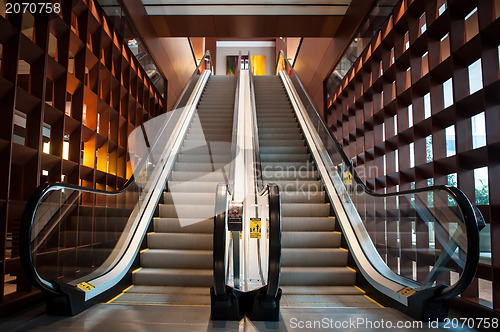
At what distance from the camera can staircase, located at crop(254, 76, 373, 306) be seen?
3850 millimetres

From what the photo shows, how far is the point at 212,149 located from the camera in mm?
6844

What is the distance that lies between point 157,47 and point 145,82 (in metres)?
1.40

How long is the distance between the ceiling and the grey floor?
5.82m

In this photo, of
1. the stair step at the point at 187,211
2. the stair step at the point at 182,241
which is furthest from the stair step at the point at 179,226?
the stair step at the point at 182,241

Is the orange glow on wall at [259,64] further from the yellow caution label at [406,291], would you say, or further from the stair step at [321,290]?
the yellow caution label at [406,291]

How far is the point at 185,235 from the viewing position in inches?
176

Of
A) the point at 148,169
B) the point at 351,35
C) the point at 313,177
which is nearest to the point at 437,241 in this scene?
the point at 313,177

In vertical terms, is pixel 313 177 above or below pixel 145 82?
below

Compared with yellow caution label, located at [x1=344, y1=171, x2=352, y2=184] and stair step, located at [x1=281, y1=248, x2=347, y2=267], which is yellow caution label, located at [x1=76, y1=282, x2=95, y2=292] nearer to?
stair step, located at [x1=281, y1=248, x2=347, y2=267]

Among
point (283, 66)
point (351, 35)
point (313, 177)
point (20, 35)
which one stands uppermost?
point (283, 66)

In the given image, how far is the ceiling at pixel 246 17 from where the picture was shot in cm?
722

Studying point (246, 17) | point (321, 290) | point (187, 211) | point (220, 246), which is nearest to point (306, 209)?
point (321, 290)

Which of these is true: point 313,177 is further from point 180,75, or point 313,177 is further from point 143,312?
point 180,75

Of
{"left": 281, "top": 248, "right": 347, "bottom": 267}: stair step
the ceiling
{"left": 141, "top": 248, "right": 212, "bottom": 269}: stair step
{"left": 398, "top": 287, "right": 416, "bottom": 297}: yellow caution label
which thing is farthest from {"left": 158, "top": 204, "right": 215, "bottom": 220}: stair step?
the ceiling
